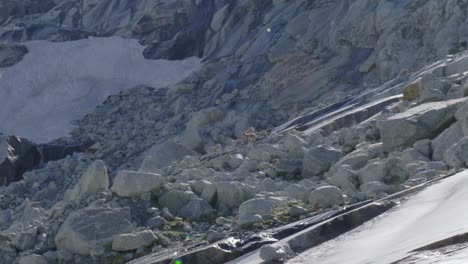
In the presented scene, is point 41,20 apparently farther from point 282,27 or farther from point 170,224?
point 170,224

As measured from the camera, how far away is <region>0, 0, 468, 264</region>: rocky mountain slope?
32.3 ft

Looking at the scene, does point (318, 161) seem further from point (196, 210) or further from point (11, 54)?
point (11, 54)

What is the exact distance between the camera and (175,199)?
12.0 meters

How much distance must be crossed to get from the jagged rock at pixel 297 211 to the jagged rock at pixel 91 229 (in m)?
2.20

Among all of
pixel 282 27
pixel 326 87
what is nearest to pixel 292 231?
pixel 326 87

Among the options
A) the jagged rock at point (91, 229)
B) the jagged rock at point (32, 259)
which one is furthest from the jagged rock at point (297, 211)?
the jagged rock at point (32, 259)

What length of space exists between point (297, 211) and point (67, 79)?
3933 centimetres

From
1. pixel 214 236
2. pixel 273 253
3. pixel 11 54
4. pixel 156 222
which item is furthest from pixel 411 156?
pixel 11 54

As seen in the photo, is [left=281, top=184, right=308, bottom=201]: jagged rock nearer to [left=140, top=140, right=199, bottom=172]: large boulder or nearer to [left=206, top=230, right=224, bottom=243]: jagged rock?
[left=206, top=230, right=224, bottom=243]: jagged rock

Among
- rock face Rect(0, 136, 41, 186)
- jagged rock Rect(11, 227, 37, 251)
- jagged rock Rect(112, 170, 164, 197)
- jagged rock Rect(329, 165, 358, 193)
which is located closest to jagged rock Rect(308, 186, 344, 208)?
jagged rock Rect(329, 165, 358, 193)

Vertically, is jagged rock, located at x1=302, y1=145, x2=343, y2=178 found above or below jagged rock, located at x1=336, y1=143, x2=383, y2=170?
below

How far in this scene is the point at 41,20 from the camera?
58.7m

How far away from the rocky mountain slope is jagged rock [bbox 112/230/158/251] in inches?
0.6

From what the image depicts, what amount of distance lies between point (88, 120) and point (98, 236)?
29973 mm
